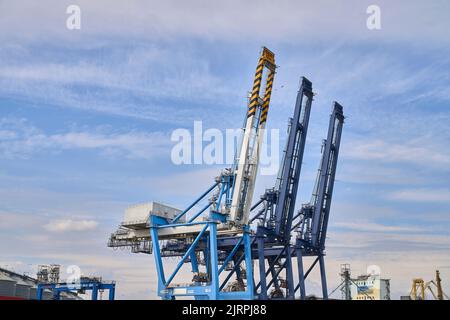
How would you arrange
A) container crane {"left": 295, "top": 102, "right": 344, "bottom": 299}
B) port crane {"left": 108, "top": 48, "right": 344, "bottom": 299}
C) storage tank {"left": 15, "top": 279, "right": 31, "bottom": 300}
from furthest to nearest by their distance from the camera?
storage tank {"left": 15, "top": 279, "right": 31, "bottom": 300}
container crane {"left": 295, "top": 102, "right": 344, "bottom": 299}
port crane {"left": 108, "top": 48, "right": 344, "bottom": 299}

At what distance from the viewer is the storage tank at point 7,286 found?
2651 inches

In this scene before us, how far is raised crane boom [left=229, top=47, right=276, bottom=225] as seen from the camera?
46.3 meters

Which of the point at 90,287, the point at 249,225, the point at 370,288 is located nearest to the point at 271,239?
the point at 249,225

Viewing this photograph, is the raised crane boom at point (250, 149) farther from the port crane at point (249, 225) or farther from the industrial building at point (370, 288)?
the industrial building at point (370, 288)

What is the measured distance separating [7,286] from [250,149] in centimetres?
4432

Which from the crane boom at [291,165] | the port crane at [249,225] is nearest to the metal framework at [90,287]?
the port crane at [249,225]

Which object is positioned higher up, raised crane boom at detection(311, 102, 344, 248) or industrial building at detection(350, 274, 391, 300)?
raised crane boom at detection(311, 102, 344, 248)

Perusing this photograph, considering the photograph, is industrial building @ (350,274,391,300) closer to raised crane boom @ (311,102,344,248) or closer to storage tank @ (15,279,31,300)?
raised crane boom @ (311,102,344,248)

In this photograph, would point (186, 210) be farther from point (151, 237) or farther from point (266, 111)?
point (266, 111)

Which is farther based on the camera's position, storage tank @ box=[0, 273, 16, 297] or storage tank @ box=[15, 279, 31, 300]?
storage tank @ box=[15, 279, 31, 300]

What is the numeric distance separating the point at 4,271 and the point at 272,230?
4508cm

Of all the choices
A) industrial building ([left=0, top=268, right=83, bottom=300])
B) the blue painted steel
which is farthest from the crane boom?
industrial building ([left=0, top=268, right=83, bottom=300])

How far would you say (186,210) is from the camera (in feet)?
157
